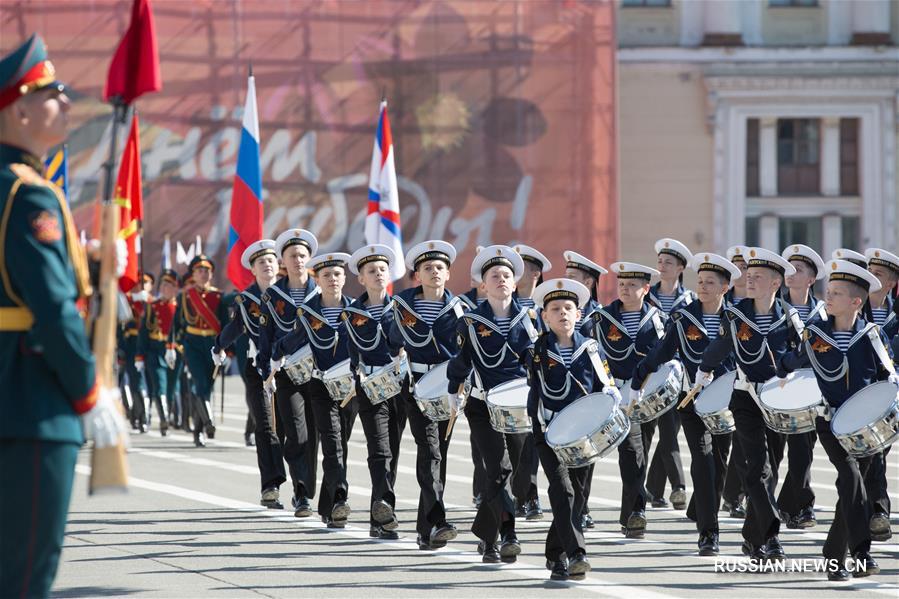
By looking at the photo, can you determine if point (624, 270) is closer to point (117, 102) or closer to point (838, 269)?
point (838, 269)

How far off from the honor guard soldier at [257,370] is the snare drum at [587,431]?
4.48 metres

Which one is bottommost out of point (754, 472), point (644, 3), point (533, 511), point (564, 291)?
point (533, 511)

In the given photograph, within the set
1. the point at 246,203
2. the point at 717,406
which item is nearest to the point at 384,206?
the point at 246,203

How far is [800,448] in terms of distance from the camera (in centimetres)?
1212

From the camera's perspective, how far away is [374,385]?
12188 millimetres

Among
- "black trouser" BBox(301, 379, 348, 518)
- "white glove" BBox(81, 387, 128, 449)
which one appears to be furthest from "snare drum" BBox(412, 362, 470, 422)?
"white glove" BBox(81, 387, 128, 449)

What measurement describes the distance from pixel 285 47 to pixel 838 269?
106ft

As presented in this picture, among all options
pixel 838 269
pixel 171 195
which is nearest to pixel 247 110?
pixel 838 269

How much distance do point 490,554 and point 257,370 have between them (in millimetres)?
4186

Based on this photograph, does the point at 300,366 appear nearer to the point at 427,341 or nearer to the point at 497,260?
the point at 427,341

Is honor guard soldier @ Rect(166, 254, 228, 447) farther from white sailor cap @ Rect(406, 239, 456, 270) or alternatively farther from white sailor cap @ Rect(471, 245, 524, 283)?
white sailor cap @ Rect(471, 245, 524, 283)

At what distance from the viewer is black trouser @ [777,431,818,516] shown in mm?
12094

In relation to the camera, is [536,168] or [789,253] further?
[536,168]

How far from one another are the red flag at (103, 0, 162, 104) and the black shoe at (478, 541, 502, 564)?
426 centimetres
